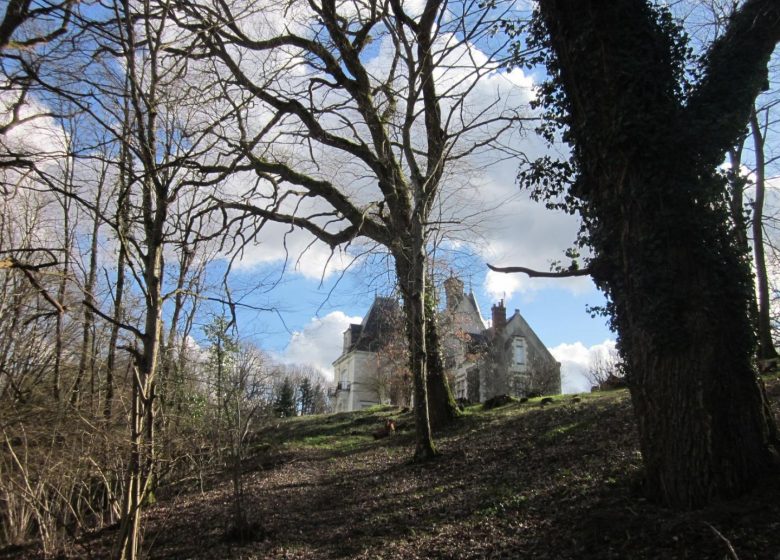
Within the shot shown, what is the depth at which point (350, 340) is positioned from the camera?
139ft

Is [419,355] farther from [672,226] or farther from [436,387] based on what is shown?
[672,226]

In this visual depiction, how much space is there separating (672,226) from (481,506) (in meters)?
3.73

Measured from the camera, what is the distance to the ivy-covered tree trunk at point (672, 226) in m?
4.30

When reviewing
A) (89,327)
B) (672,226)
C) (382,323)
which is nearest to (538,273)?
(672,226)

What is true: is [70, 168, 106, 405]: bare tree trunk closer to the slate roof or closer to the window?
the slate roof

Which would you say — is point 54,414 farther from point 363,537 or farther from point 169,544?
point 363,537

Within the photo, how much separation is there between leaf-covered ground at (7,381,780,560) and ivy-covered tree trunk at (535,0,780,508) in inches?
19.0

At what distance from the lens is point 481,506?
622cm

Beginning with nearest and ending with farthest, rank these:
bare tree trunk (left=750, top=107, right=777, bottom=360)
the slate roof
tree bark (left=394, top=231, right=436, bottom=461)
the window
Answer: tree bark (left=394, top=231, right=436, bottom=461)
bare tree trunk (left=750, top=107, right=777, bottom=360)
the slate roof
the window

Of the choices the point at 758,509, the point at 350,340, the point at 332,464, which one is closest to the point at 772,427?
the point at 758,509

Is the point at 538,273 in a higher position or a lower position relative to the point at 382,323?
lower

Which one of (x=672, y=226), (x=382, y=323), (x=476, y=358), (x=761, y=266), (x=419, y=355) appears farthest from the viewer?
(x=382, y=323)

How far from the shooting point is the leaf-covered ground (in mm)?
3988

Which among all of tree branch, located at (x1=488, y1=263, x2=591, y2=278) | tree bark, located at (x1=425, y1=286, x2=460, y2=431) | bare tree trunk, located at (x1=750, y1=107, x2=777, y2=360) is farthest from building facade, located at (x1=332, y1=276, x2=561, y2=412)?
tree branch, located at (x1=488, y1=263, x2=591, y2=278)
